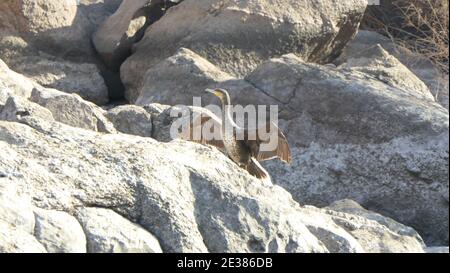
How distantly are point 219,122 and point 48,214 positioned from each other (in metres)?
3.02

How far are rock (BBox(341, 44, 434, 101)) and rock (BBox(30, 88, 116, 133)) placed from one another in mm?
4375

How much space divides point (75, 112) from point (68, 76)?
4.72 metres

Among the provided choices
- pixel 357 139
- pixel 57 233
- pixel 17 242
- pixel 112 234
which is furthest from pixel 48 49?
pixel 17 242

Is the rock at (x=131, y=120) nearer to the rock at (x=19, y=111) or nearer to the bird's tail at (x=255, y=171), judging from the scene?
the bird's tail at (x=255, y=171)

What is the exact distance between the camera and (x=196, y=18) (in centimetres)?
1318

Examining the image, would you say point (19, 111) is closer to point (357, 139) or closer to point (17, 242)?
point (17, 242)

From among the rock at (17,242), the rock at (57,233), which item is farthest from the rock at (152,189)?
the rock at (17,242)

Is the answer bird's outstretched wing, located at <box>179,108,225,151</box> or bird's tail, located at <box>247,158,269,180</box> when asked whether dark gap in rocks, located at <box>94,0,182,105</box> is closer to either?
bird's outstretched wing, located at <box>179,108,225,151</box>

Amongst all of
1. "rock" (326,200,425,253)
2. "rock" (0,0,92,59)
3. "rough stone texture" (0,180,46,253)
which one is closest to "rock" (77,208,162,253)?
"rough stone texture" (0,180,46,253)

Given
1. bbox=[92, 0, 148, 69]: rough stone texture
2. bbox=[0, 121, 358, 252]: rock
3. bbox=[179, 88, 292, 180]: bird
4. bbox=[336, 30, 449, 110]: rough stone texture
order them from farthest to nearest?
bbox=[336, 30, 449, 110]: rough stone texture < bbox=[92, 0, 148, 69]: rough stone texture < bbox=[179, 88, 292, 180]: bird < bbox=[0, 121, 358, 252]: rock

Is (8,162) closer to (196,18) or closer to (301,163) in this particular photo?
(301,163)

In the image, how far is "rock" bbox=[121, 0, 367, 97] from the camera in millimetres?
12945

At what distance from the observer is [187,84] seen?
1185 cm

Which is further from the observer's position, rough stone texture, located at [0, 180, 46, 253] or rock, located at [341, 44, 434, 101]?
rock, located at [341, 44, 434, 101]
